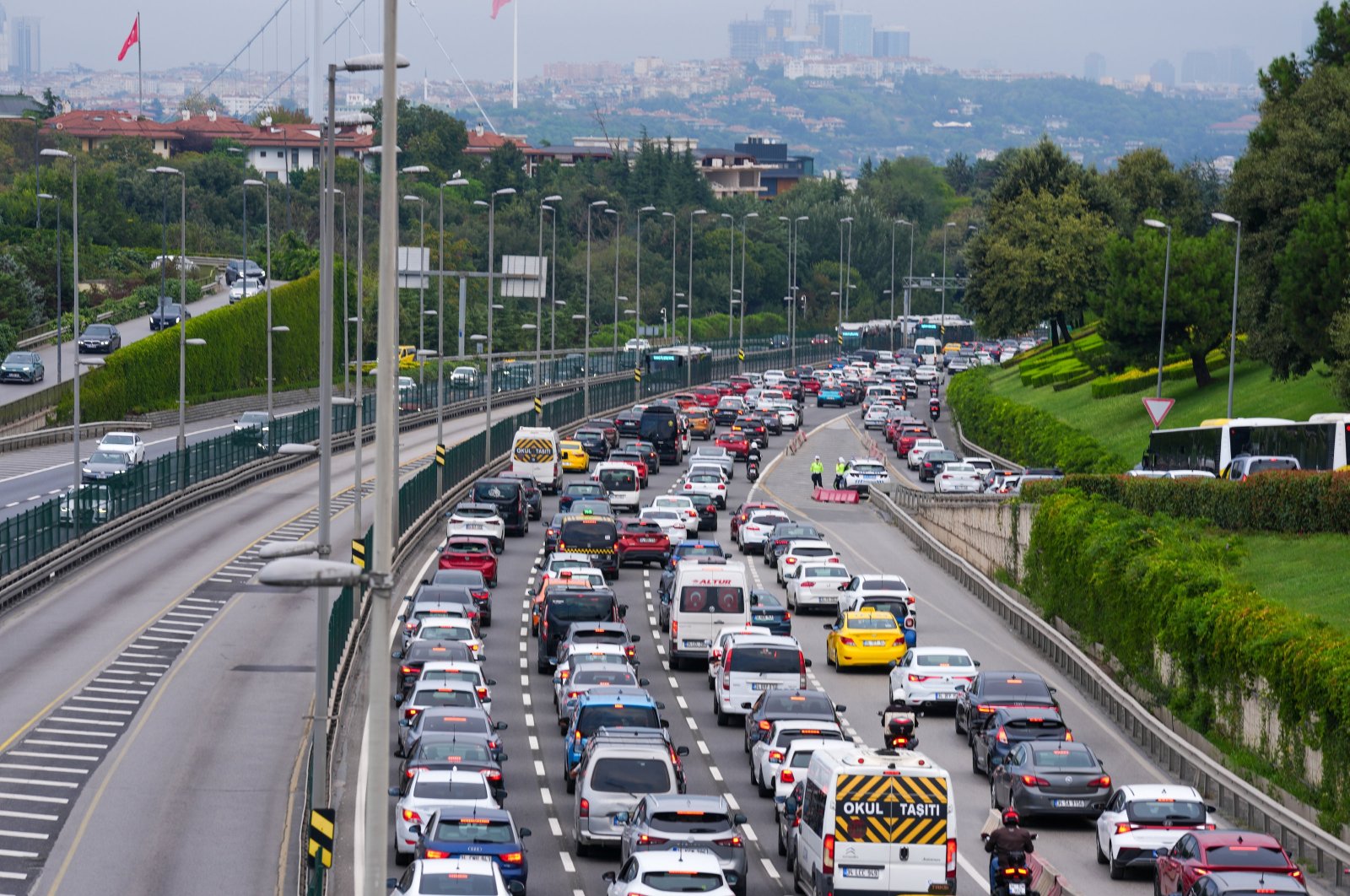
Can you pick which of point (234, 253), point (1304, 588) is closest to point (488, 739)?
point (1304, 588)

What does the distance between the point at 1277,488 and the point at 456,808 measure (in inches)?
1210

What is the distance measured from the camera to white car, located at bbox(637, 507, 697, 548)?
6369cm

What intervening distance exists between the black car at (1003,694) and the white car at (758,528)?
2485cm

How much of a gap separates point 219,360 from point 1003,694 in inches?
2843

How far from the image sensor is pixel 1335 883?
1171 inches

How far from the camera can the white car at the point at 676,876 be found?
2370cm

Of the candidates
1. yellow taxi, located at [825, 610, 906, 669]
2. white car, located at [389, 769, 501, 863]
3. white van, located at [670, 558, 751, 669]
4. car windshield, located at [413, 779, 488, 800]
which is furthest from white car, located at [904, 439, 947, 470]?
car windshield, located at [413, 779, 488, 800]

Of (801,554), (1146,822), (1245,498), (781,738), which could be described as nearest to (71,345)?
(801,554)

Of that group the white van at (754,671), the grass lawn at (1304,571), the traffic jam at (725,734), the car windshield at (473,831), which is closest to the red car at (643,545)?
the traffic jam at (725,734)

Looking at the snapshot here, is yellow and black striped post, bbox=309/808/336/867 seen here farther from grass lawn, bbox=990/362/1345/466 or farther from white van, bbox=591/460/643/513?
grass lawn, bbox=990/362/1345/466

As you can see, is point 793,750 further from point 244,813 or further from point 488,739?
point 244,813

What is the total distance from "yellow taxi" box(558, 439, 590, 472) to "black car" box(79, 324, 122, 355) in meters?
30.0

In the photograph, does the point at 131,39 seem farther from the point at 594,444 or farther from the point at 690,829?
the point at 690,829

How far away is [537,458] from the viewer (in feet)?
248
